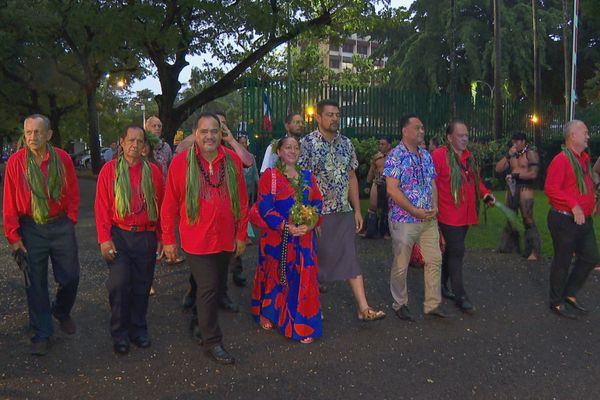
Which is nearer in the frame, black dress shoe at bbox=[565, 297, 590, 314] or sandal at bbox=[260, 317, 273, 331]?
sandal at bbox=[260, 317, 273, 331]

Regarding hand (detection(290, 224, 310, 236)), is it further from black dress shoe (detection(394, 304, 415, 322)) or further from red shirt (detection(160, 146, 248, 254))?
black dress shoe (detection(394, 304, 415, 322))

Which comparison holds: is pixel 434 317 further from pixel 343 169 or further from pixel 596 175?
pixel 596 175

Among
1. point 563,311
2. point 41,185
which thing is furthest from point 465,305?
point 41,185

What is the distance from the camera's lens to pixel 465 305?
5445 mm

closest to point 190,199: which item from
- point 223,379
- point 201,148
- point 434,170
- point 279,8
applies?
point 201,148

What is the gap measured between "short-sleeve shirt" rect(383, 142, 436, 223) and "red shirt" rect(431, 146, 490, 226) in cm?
26

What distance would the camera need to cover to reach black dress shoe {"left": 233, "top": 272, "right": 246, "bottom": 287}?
6414mm

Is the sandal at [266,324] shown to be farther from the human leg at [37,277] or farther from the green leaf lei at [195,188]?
the human leg at [37,277]

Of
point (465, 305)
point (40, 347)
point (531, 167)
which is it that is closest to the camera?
point (40, 347)

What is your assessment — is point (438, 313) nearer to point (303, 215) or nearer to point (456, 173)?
point (456, 173)

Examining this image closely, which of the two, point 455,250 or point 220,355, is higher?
point 455,250

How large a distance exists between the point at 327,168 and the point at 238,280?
77.1 inches

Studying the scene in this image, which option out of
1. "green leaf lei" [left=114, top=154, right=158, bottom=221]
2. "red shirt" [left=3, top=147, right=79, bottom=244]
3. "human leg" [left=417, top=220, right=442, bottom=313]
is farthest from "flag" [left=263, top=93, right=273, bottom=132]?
"red shirt" [left=3, top=147, right=79, bottom=244]

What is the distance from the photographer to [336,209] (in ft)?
16.8
